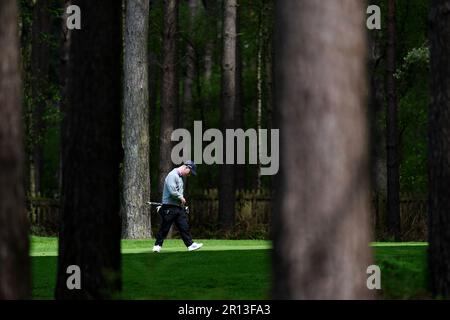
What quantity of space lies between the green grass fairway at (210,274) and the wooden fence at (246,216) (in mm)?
12969

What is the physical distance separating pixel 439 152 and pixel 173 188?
9479mm

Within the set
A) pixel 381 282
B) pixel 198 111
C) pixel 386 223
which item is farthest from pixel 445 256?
pixel 198 111

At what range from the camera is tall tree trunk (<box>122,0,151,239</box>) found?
1212 inches

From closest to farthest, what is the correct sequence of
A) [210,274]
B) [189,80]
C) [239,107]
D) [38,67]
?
[210,274] < [239,107] < [38,67] < [189,80]

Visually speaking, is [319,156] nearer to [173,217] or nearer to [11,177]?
[11,177]

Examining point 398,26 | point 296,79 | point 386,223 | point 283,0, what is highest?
point 398,26

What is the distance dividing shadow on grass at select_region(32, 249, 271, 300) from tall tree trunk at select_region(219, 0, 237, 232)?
543 inches

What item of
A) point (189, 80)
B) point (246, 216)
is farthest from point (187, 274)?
point (189, 80)

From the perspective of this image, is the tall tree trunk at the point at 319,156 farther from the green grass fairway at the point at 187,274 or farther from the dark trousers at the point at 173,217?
the dark trousers at the point at 173,217

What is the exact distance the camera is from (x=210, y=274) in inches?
659

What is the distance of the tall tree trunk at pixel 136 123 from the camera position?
30781mm
